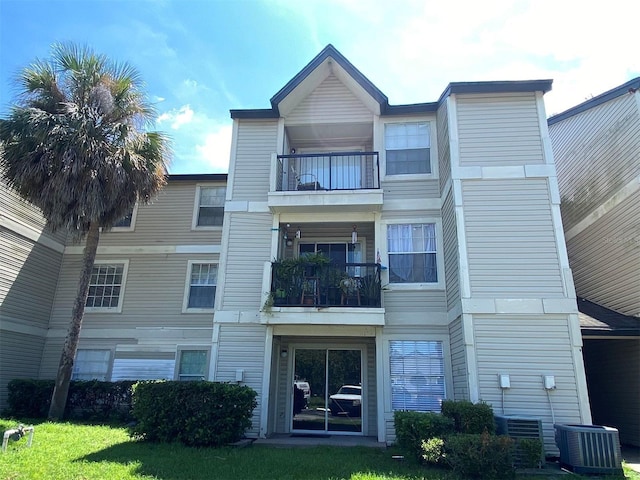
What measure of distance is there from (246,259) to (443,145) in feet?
20.3

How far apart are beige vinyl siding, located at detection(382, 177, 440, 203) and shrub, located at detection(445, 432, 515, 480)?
665 centimetres

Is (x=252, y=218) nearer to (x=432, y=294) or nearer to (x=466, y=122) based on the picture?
(x=432, y=294)

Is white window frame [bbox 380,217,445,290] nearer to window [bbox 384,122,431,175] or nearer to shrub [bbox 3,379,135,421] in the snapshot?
window [bbox 384,122,431,175]

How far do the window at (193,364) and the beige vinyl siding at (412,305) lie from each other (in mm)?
6122

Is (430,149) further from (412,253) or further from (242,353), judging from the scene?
(242,353)

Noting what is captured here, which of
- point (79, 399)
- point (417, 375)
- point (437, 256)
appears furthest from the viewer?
point (79, 399)

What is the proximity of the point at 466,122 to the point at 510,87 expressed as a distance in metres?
1.43

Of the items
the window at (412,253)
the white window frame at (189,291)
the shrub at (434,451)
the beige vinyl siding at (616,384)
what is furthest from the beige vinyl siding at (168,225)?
the beige vinyl siding at (616,384)

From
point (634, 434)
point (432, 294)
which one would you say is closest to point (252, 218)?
point (432, 294)

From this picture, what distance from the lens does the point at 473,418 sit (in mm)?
8008

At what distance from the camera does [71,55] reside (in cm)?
1230

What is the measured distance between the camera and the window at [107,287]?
564 inches

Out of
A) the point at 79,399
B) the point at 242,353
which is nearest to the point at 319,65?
the point at 242,353

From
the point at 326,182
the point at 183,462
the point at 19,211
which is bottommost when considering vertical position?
the point at 183,462
